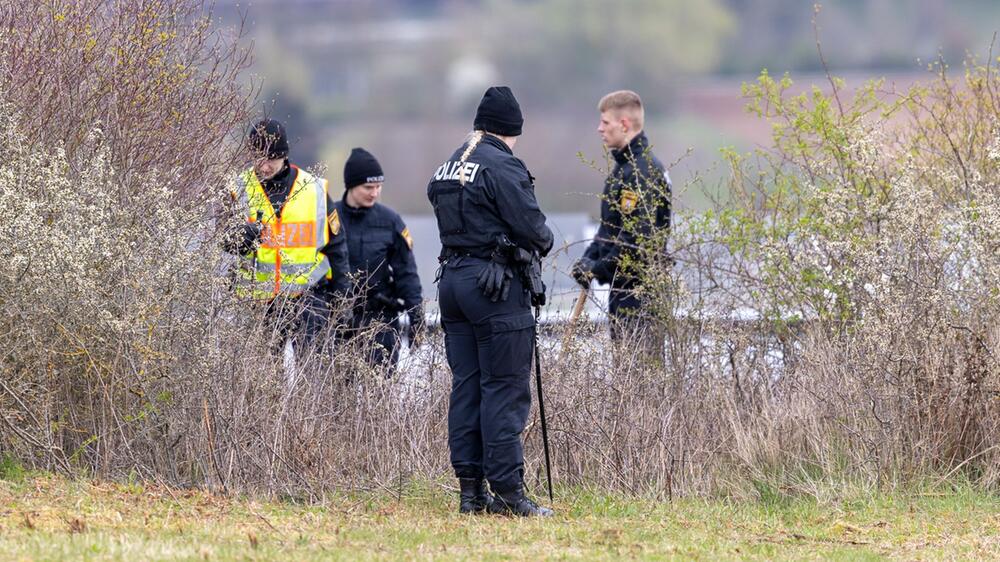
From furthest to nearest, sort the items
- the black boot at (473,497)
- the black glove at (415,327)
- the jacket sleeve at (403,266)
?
the jacket sleeve at (403,266), the black glove at (415,327), the black boot at (473,497)

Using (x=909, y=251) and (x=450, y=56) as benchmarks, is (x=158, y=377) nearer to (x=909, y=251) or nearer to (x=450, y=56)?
(x=909, y=251)

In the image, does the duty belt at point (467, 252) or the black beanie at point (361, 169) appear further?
the black beanie at point (361, 169)

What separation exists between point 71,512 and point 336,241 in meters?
3.21

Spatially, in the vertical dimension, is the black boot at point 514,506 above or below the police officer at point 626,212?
below

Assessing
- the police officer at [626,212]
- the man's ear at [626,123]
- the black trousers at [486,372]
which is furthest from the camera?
the man's ear at [626,123]

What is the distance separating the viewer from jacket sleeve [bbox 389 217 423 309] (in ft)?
34.3

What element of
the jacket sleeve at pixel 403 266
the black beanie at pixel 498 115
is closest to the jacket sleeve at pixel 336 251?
the jacket sleeve at pixel 403 266

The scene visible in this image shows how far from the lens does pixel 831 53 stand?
6725cm

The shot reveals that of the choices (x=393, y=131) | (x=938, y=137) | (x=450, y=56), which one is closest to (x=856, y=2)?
(x=450, y=56)

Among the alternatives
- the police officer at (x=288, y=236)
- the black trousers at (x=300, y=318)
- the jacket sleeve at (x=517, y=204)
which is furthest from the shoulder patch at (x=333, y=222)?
the jacket sleeve at (x=517, y=204)

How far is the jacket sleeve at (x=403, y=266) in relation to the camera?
10469 mm

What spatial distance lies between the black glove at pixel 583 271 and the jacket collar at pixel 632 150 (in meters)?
0.74

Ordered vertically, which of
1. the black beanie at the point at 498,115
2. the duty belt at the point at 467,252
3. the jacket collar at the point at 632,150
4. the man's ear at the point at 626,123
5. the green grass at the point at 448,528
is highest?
the man's ear at the point at 626,123

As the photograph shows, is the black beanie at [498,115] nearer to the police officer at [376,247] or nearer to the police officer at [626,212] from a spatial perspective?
the police officer at [626,212]
